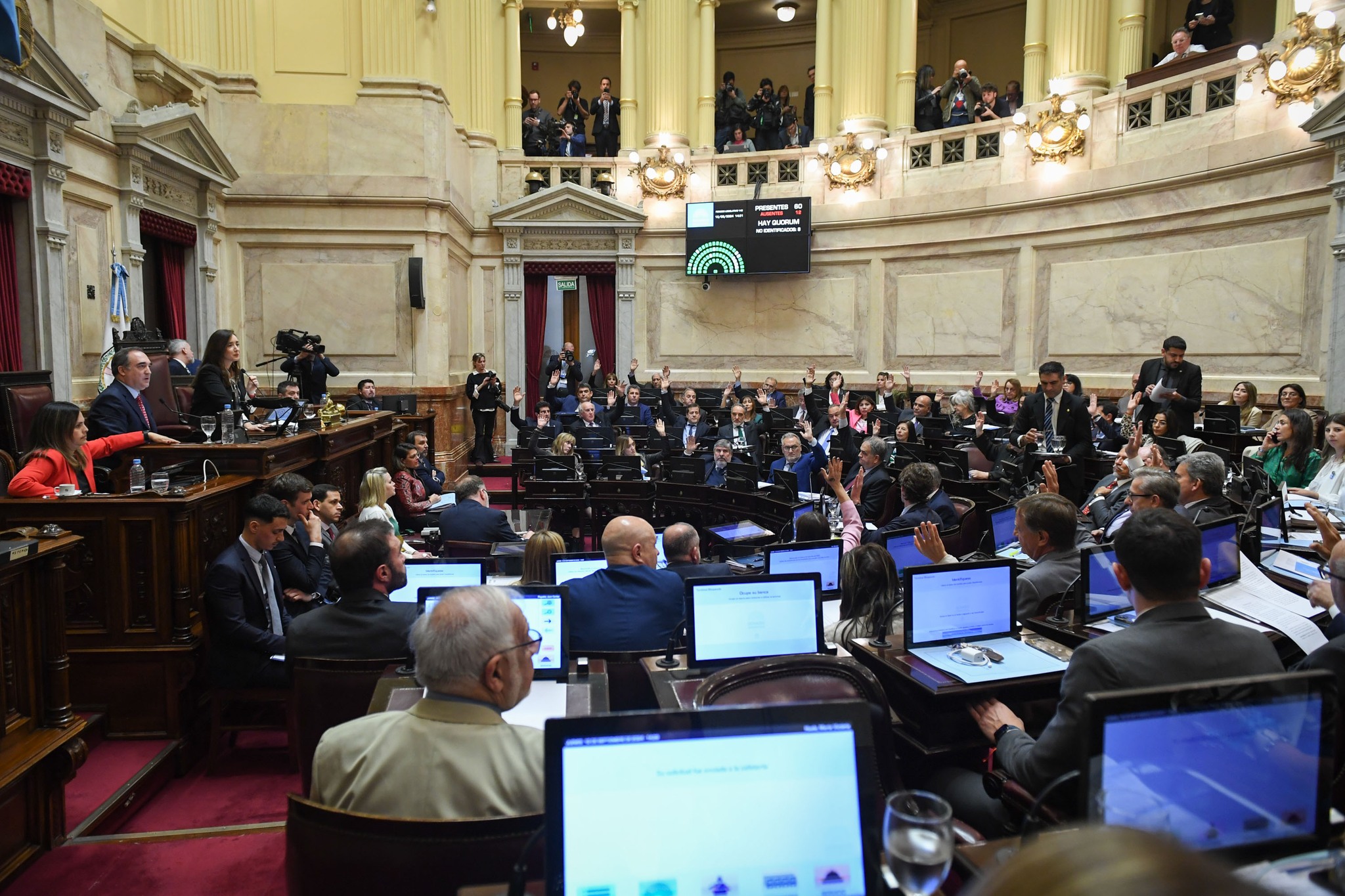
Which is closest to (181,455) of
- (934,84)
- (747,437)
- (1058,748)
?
(1058,748)

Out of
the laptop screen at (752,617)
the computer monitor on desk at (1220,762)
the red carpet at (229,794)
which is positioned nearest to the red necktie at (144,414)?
the red carpet at (229,794)

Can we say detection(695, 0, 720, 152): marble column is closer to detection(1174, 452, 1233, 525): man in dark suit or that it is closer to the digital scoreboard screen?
the digital scoreboard screen

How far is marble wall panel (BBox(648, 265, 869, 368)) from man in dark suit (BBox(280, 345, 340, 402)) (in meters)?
6.58

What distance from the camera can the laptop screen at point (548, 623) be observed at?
119 inches

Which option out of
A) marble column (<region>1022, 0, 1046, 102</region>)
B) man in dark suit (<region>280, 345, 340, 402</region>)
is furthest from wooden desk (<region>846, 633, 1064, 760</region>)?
marble column (<region>1022, 0, 1046, 102</region>)

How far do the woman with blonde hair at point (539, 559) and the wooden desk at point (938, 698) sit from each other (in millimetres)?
1630

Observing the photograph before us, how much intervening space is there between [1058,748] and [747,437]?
7644 millimetres

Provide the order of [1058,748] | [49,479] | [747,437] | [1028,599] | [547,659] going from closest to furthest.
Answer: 1. [1058,748]
2. [547,659]
3. [1028,599]
4. [49,479]
5. [747,437]

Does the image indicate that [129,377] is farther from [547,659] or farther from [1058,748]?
[1058,748]

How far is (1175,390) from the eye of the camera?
8211 mm

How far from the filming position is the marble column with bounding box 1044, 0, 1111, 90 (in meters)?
12.7

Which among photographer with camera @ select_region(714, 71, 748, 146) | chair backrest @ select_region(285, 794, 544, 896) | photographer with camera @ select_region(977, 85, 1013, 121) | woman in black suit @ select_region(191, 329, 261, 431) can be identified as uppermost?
photographer with camera @ select_region(714, 71, 748, 146)

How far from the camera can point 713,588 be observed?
10.3 feet

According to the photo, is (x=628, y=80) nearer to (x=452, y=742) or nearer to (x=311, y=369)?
(x=311, y=369)
